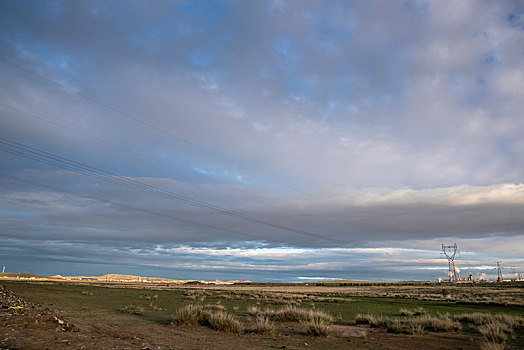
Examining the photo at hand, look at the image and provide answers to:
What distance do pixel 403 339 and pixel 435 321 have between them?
4.07 m

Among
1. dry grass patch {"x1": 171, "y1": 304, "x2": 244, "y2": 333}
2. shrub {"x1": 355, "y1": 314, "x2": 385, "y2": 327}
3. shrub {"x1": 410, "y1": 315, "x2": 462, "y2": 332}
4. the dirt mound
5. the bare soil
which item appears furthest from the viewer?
shrub {"x1": 355, "y1": 314, "x2": 385, "y2": 327}

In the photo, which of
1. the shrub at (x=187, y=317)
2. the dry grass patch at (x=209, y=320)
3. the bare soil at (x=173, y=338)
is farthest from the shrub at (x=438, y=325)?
the shrub at (x=187, y=317)

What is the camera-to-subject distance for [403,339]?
17203mm

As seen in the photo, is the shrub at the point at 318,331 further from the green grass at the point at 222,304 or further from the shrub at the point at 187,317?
the green grass at the point at 222,304

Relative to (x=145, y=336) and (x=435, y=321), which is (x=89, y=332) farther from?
(x=435, y=321)

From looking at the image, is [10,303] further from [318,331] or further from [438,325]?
[438,325]

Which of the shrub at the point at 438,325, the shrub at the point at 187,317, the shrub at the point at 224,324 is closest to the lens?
the shrub at the point at 224,324

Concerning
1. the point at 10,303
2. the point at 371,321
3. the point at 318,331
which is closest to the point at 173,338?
the point at 318,331

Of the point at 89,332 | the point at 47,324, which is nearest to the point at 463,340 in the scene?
the point at 89,332

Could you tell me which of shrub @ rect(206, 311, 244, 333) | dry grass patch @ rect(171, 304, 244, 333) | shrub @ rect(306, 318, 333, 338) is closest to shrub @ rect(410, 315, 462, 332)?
shrub @ rect(306, 318, 333, 338)

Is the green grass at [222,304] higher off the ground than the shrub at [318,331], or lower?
lower

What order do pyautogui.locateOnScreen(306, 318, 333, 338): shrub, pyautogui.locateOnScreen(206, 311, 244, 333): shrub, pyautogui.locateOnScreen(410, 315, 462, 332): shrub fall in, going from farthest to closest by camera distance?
pyautogui.locateOnScreen(410, 315, 462, 332): shrub
pyautogui.locateOnScreen(206, 311, 244, 333): shrub
pyautogui.locateOnScreen(306, 318, 333, 338): shrub

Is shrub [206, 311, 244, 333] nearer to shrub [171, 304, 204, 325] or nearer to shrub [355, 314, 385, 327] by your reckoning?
shrub [171, 304, 204, 325]

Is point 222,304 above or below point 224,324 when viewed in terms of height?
below
